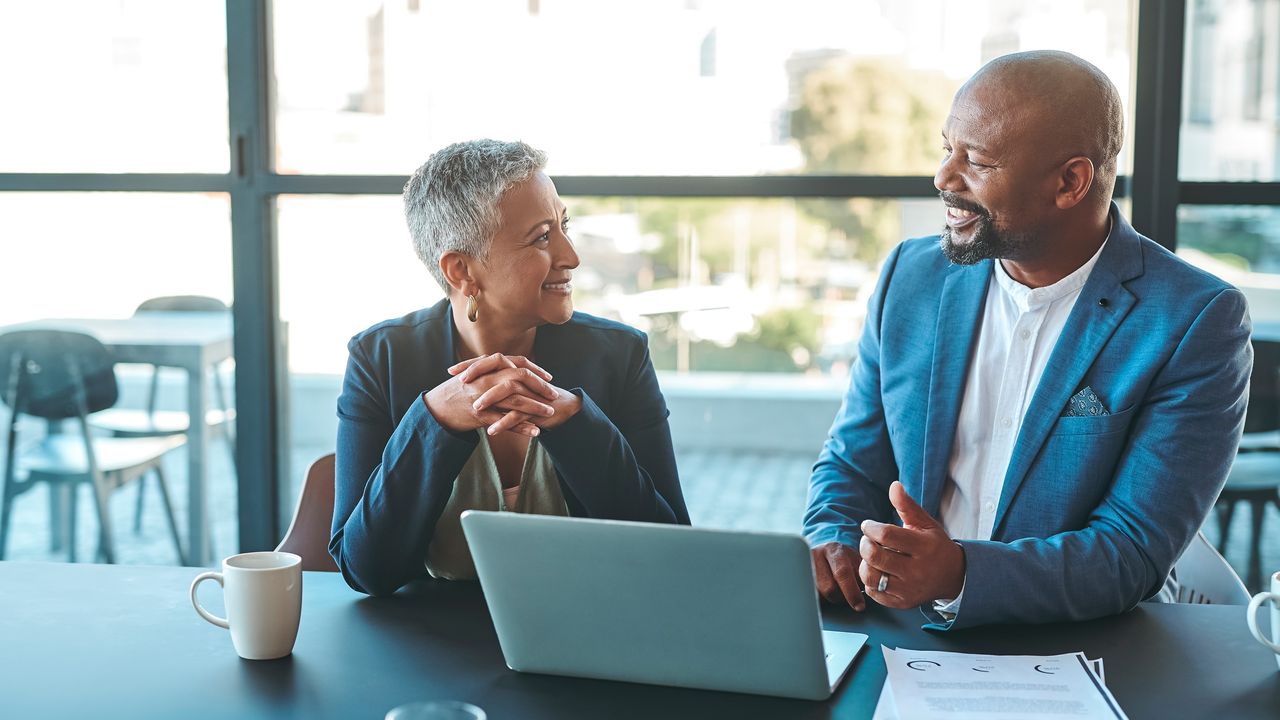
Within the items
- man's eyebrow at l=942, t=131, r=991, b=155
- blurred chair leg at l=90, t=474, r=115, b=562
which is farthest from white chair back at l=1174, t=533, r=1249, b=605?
blurred chair leg at l=90, t=474, r=115, b=562

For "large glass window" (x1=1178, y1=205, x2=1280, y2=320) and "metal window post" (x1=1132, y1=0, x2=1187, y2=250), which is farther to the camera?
"large glass window" (x1=1178, y1=205, x2=1280, y2=320)

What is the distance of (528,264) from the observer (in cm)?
185

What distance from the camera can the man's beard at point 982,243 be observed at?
1.87 m

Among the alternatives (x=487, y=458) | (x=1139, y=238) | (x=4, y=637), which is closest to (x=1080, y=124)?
(x=1139, y=238)

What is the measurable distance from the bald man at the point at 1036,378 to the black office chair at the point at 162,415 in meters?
1.83

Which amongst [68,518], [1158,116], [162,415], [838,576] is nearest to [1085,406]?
[838,576]

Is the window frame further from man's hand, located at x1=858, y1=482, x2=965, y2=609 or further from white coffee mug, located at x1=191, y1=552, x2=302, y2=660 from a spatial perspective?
white coffee mug, located at x1=191, y1=552, x2=302, y2=660

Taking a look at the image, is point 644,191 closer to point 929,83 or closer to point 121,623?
point 929,83

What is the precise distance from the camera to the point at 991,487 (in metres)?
1.89

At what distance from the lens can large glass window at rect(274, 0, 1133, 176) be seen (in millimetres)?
2738

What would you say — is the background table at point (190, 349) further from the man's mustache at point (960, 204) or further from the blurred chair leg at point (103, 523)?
the man's mustache at point (960, 204)

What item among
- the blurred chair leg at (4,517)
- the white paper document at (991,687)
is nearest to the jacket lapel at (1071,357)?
the white paper document at (991,687)

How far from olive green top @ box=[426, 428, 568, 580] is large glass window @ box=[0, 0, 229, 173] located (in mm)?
1507

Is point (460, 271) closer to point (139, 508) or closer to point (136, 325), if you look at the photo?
point (136, 325)
